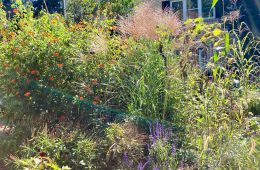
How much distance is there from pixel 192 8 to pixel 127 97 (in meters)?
11.5

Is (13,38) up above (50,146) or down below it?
above

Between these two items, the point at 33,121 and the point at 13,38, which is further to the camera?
the point at 13,38

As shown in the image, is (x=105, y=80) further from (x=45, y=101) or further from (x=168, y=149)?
(x=168, y=149)

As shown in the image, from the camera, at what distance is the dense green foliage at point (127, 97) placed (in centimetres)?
334

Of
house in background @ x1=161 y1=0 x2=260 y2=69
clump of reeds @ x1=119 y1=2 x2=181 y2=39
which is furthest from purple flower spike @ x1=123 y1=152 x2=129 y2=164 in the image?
house in background @ x1=161 y1=0 x2=260 y2=69

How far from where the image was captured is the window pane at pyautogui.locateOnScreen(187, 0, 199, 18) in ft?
47.8

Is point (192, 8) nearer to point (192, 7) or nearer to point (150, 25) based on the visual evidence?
point (192, 7)

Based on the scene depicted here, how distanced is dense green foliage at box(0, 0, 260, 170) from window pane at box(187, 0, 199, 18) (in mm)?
10085

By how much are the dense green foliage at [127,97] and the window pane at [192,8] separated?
1008cm

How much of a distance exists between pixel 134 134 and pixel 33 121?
1.43 m

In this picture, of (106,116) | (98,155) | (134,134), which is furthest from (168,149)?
(106,116)

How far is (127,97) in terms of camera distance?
13.3 ft

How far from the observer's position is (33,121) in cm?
433

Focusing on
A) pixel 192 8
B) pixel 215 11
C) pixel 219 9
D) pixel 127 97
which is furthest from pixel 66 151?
pixel 192 8
